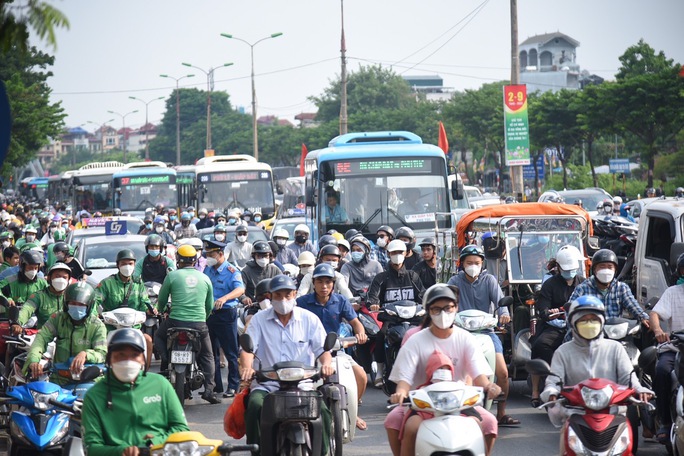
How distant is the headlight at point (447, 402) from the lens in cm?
697

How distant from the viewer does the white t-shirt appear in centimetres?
778

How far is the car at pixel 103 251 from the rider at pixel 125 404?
11.9 metres

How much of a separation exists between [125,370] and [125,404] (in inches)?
7.4

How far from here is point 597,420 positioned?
7121 mm

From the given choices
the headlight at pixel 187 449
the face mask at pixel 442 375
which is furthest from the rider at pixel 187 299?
the headlight at pixel 187 449

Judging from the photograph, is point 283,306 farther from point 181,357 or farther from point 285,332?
point 181,357

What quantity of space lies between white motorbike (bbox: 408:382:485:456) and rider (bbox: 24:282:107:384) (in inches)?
127

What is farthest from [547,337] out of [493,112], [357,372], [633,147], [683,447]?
[633,147]

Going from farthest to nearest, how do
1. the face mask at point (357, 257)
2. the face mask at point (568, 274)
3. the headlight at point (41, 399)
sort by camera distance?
the face mask at point (357, 257) < the face mask at point (568, 274) < the headlight at point (41, 399)

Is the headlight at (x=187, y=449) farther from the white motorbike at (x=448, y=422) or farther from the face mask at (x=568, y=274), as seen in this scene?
the face mask at (x=568, y=274)

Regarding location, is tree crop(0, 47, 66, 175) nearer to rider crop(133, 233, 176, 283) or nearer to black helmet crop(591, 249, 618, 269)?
rider crop(133, 233, 176, 283)

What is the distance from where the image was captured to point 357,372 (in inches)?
380

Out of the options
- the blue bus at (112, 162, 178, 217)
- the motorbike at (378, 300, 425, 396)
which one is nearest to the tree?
the blue bus at (112, 162, 178, 217)

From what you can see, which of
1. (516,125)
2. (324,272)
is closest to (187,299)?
(324,272)
